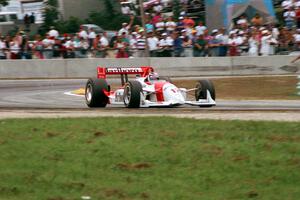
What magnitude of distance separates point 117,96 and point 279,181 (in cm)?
883

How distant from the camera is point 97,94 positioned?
55.8ft

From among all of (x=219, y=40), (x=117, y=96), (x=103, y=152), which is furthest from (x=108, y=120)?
(x=219, y=40)

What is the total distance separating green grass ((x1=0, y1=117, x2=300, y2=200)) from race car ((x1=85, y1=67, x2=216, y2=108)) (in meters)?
4.21

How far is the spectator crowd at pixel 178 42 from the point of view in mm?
28297

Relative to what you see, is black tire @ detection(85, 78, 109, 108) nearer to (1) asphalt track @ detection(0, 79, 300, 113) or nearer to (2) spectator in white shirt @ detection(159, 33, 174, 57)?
(1) asphalt track @ detection(0, 79, 300, 113)

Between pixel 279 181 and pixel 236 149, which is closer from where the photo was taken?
pixel 279 181

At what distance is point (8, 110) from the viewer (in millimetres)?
16422

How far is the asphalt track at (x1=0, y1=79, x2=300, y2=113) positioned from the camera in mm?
16631

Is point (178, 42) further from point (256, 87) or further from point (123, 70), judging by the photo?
point (123, 70)

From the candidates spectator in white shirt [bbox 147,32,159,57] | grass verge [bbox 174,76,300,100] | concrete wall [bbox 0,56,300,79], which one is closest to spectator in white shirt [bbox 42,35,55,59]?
concrete wall [bbox 0,56,300,79]

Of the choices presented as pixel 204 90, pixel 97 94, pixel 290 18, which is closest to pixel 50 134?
pixel 97 94

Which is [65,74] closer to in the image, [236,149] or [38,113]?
[38,113]

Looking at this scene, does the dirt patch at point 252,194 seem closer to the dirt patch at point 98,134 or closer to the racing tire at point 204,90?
the dirt patch at point 98,134

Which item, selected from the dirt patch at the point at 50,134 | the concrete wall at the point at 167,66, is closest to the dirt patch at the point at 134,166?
the dirt patch at the point at 50,134
